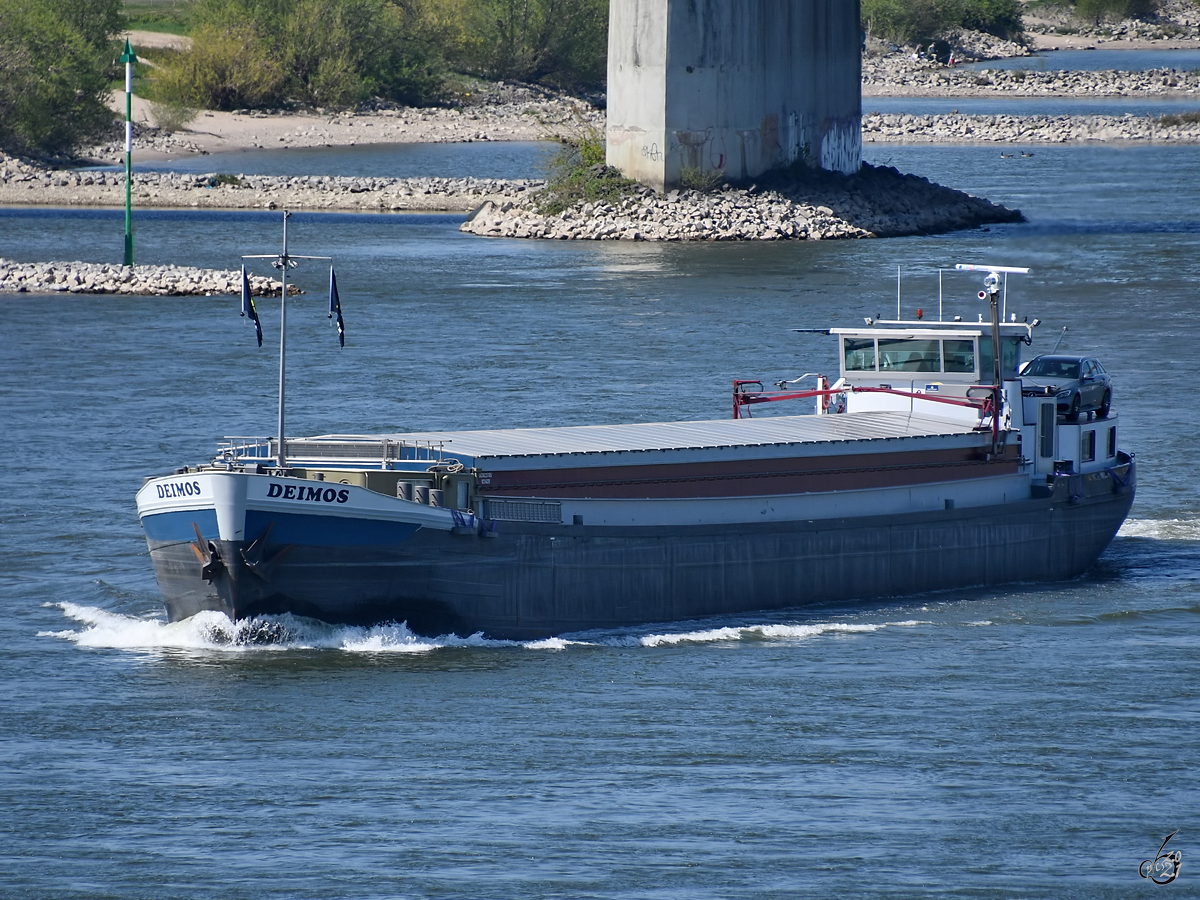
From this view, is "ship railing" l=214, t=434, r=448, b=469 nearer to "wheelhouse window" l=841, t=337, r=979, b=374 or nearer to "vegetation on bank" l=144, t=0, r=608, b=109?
"wheelhouse window" l=841, t=337, r=979, b=374

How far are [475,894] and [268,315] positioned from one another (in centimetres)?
4702

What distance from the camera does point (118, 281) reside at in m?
70.4

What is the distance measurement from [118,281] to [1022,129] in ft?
292

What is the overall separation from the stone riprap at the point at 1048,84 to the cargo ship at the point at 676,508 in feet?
475

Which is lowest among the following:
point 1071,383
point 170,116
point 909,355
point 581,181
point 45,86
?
point 1071,383

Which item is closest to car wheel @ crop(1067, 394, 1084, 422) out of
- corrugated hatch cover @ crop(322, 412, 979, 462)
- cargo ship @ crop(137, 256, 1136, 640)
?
cargo ship @ crop(137, 256, 1136, 640)

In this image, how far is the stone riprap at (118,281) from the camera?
70.2 metres

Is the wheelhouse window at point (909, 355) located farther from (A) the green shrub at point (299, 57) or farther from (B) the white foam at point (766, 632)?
(A) the green shrub at point (299, 57)

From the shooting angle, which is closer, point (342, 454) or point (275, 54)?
point (342, 454)

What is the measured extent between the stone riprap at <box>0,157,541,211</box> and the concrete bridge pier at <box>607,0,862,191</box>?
42.9 feet

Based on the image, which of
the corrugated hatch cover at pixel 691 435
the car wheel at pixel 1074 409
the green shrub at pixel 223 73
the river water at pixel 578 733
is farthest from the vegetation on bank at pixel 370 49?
the car wheel at pixel 1074 409

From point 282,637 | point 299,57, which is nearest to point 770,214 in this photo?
point 282,637

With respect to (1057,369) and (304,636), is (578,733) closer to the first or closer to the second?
(304,636)

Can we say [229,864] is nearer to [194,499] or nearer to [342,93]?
[194,499]
